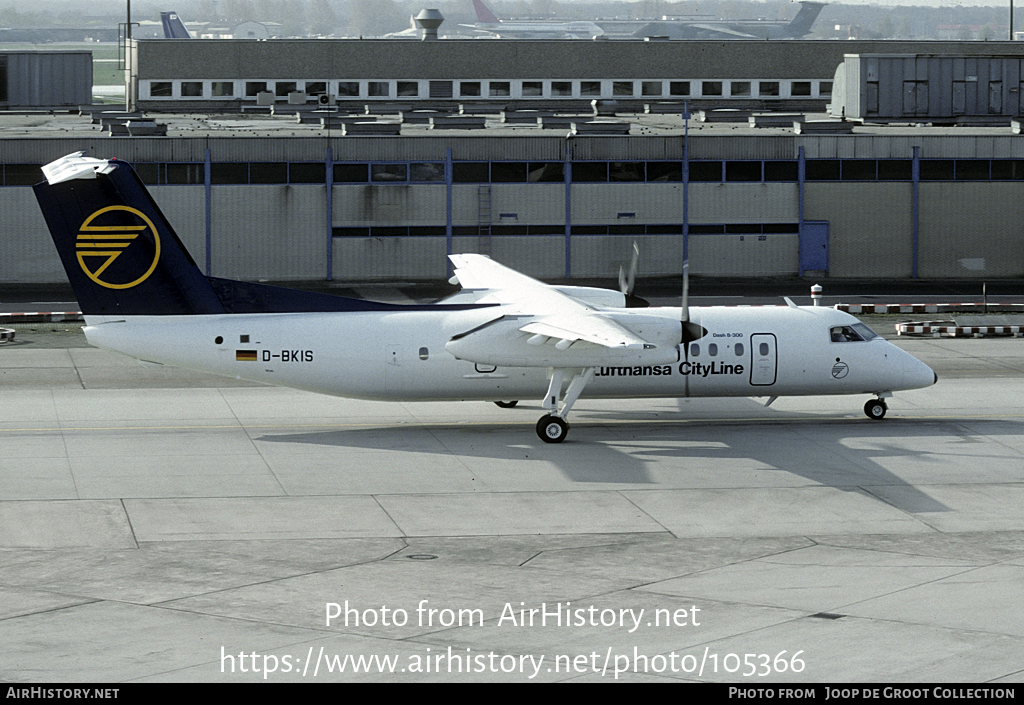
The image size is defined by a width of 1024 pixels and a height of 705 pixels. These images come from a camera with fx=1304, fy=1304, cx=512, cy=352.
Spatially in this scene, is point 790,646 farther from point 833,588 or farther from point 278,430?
point 278,430

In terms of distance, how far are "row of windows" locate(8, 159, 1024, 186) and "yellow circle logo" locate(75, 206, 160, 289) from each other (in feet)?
87.3

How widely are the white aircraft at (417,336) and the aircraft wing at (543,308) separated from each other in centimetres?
8

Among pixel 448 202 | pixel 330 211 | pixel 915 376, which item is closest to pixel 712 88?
pixel 448 202

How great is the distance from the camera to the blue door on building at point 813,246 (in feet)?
190

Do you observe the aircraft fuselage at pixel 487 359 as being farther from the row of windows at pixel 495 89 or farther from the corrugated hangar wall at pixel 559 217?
the row of windows at pixel 495 89

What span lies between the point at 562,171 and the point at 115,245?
30695mm

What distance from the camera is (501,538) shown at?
2222 cm

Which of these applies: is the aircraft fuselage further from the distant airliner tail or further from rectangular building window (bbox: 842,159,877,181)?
the distant airliner tail

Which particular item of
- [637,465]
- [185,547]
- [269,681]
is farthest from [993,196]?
[269,681]

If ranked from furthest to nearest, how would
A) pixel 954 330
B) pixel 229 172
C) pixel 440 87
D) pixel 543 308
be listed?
1. pixel 440 87
2. pixel 229 172
3. pixel 954 330
4. pixel 543 308

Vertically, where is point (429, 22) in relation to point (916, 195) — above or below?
above

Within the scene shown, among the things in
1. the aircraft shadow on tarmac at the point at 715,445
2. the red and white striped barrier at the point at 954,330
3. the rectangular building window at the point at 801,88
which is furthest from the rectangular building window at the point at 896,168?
the rectangular building window at the point at 801,88

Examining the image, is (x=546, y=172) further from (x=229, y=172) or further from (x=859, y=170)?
(x=859, y=170)

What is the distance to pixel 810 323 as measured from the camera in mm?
30812
